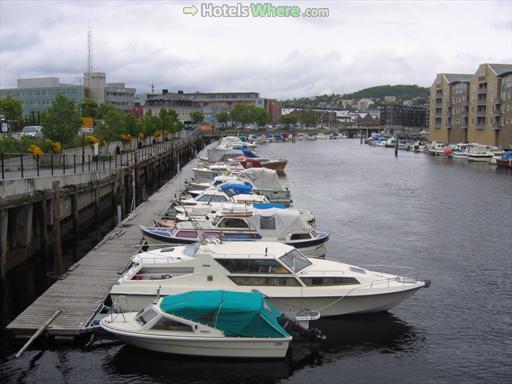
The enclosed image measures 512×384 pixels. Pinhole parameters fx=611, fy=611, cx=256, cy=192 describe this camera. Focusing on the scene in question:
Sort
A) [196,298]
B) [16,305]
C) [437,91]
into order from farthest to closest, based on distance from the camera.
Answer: [437,91] < [16,305] < [196,298]

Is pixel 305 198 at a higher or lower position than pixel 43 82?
lower

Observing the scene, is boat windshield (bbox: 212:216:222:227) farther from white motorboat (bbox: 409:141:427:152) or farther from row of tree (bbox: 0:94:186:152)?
white motorboat (bbox: 409:141:427:152)

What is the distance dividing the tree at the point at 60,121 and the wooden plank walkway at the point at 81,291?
2300 centimetres

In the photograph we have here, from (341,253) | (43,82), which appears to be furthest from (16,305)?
(43,82)

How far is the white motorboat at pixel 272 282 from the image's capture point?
23.2 metres

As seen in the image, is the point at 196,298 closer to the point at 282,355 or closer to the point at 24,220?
the point at 282,355

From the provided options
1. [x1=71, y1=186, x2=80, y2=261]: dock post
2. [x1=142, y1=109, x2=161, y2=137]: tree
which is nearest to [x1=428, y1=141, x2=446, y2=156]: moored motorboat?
[x1=142, y1=109, x2=161, y2=137]: tree

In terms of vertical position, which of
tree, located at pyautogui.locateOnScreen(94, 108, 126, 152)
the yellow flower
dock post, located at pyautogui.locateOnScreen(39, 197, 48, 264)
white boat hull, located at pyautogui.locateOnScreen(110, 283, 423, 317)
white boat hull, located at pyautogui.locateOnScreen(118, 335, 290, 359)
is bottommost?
white boat hull, located at pyautogui.locateOnScreen(118, 335, 290, 359)

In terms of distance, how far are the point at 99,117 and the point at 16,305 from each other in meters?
104

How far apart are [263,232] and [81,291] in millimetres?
10363

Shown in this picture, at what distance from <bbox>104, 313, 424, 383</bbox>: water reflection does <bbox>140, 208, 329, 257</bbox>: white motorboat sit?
7.70 metres

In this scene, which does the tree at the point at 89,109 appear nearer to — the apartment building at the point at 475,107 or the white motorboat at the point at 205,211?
the apartment building at the point at 475,107

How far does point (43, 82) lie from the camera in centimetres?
17900

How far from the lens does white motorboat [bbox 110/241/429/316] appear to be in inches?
914
